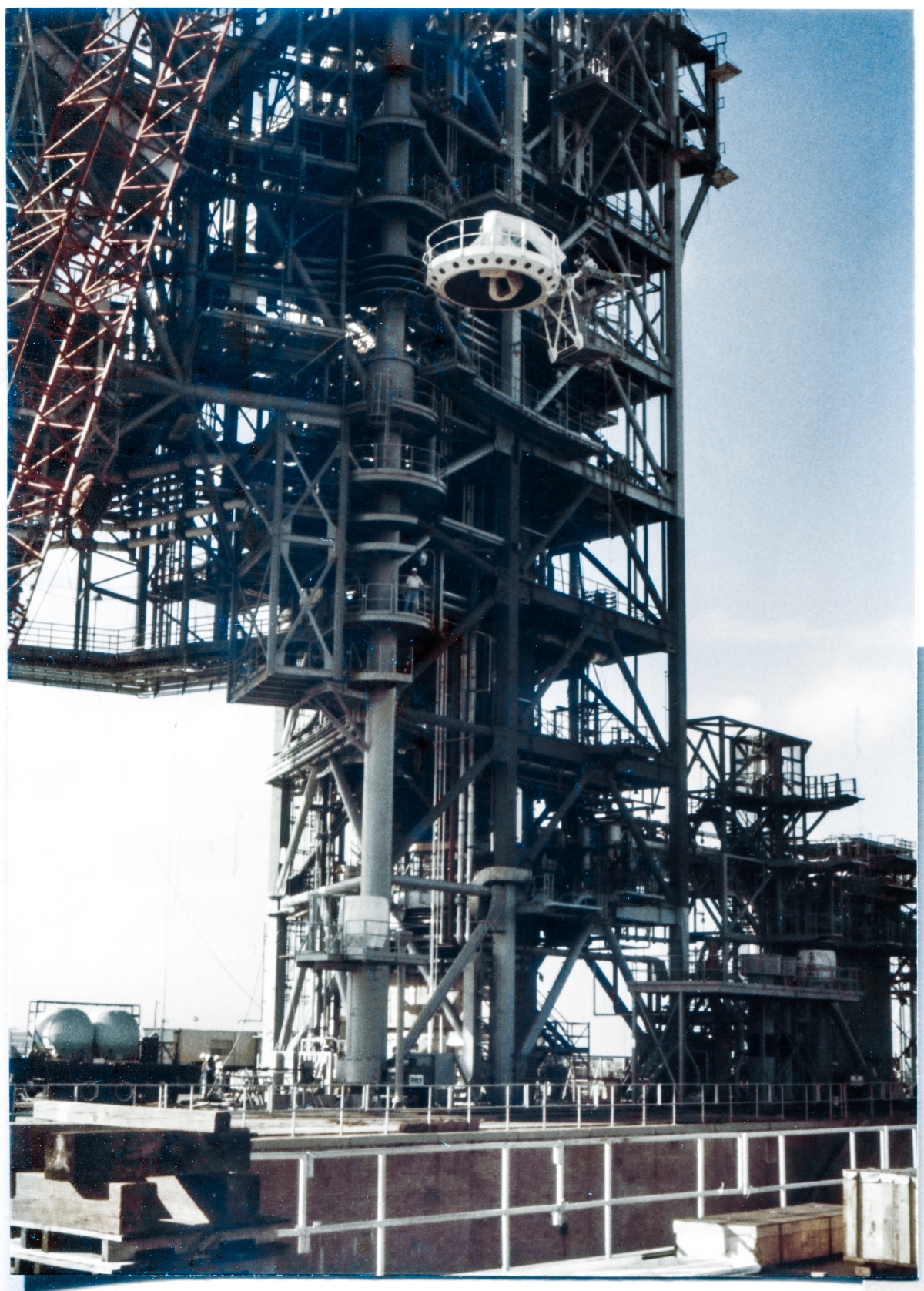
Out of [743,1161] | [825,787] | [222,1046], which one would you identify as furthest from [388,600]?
[743,1161]

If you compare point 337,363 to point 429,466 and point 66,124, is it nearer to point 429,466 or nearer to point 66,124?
point 429,466

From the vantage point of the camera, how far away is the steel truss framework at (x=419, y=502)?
44.0 metres

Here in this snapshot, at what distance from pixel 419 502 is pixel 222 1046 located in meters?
26.0

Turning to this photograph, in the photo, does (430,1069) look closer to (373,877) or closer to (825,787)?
(373,877)

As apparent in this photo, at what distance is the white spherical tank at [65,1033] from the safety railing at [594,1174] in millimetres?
17074

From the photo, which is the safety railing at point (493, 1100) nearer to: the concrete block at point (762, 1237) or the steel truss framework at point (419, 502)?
the steel truss framework at point (419, 502)

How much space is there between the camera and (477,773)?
49.6 m

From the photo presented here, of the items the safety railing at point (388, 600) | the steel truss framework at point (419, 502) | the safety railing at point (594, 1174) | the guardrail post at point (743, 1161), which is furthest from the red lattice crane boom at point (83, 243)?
the guardrail post at point (743, 1161)

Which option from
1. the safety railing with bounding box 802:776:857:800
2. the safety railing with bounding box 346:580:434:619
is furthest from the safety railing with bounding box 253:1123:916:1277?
the safety railing with bounding box 802:776:857:800

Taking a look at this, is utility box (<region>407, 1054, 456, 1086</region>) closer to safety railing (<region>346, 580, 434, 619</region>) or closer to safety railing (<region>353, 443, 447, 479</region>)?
safety railing (<region>346, 580, 434, 619</region>)

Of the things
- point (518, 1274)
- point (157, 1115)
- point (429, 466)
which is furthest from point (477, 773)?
point (157, 1115)

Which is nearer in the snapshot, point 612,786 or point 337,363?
point 337,363

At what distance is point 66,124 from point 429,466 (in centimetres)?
1483

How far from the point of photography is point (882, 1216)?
1538 centimetres
